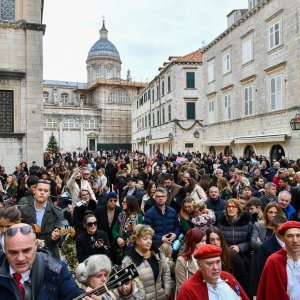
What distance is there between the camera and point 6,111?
17.3 m

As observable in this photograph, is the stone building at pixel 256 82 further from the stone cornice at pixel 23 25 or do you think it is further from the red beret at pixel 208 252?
the red beret at pixel 208 252

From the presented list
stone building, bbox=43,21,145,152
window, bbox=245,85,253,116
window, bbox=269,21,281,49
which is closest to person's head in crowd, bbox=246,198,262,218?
window, bbox=269,21,281,49

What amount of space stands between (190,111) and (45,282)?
37.0m

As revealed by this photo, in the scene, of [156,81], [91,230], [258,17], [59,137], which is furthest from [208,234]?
[59,137]

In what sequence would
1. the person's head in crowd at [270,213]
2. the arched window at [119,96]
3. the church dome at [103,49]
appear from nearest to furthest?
the person's head in crowd at [270,213] → the arched window at [119,96] → the church dome at [103,49]

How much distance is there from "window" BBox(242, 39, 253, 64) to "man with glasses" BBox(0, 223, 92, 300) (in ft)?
81.7

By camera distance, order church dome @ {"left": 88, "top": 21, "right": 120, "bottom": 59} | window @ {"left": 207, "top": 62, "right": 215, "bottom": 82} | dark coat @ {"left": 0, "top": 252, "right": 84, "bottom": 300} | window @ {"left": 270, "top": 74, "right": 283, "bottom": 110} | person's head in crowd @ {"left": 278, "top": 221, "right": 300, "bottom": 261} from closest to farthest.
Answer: dark coat @ {"left": 0, "top": 252, "right": 84, "bottom": 300} → person's head in crowd @ {"left": 278, "top": 221, "right": 300, "bottom": 261} → window @ {"left": 270, "top": 74, "right": 283, "bottom": 110} → window @ {"left": 207, "top": 62, "right": 215, "bottom": 82} → church dome @ {"left": 88, "top": 21, "right": 120, "bottom": 59}

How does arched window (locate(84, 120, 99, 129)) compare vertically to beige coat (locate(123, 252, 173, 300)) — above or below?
above

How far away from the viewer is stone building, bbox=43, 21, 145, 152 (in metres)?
63.4

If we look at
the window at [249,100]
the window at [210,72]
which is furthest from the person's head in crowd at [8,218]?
the window at [210,72]

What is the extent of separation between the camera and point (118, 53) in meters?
80.2

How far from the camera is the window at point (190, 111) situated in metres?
38.8

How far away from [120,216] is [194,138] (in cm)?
3171

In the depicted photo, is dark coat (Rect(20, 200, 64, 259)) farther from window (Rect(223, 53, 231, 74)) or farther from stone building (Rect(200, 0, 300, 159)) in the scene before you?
window (Rect(223, 53, 231, 74))
